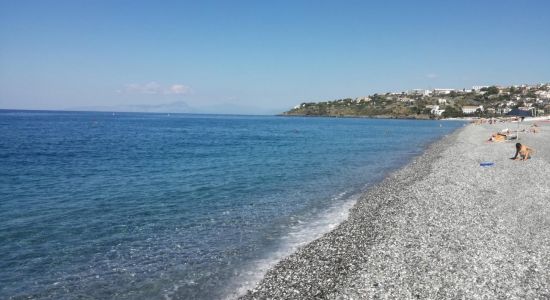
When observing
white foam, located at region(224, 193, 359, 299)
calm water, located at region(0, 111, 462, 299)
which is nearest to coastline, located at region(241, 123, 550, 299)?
white foam, located at region(224, 193, 359, 299)

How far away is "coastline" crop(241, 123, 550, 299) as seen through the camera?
381 inches

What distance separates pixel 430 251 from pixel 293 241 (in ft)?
17.2

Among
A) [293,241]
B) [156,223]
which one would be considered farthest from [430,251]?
[156,223]

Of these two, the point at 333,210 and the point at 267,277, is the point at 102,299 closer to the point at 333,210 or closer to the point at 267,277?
the point at 267,277

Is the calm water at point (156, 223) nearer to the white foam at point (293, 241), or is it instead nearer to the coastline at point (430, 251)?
the white foam at point (293, 241)

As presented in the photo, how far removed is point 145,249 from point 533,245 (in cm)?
1305

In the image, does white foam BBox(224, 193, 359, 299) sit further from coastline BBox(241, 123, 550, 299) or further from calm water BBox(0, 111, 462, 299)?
coastline BBox(241, 123, 550, 299)

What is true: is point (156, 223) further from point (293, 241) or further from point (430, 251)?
point (430, 251)

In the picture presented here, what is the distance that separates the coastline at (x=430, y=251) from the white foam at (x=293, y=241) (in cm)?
43

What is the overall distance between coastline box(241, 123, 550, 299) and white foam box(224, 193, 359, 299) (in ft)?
1.42

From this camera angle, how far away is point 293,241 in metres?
15.2

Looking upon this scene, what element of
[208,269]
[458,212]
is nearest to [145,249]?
[208,269]

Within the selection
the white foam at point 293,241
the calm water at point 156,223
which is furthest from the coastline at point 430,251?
the calm water at point 156,223

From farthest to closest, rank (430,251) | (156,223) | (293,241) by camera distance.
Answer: (156,223) < (293,241) < (430,251)
